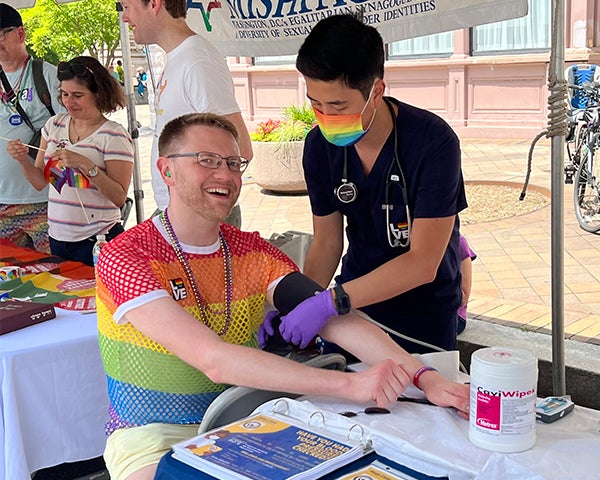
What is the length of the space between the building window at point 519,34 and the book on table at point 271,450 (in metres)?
9.99

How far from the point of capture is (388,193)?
214cm

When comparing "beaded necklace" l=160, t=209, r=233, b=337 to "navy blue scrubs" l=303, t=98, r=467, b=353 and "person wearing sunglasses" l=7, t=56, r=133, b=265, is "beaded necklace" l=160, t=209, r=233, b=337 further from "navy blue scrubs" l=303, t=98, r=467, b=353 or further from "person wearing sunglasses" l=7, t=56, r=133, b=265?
"person wearing sunglasses" l=7, t=56, r=133, b=265

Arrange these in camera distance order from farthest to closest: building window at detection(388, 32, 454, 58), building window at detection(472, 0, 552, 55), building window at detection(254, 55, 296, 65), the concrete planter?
1. building window at detection(254, 55, 296, 65)
2. building window at detection(388, 32, 454, 58)
3. building window at detection(472, 0, 552, 55)
4. the concrete planter

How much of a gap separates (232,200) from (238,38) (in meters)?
2.35

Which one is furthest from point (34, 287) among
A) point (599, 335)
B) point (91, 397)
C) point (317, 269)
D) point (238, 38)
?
point (599, 335)

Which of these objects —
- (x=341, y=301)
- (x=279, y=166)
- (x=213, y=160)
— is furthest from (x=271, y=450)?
(x=279, y=166)

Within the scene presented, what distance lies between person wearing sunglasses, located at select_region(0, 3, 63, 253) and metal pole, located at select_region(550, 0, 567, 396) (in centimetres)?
262

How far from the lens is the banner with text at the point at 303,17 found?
2.89 meters

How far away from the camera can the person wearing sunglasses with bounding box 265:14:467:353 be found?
1.95 meters

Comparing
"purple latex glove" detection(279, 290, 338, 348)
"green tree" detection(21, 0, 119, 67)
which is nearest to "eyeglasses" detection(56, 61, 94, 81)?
"purple latex glove" detection(279, 290, 338, 348)

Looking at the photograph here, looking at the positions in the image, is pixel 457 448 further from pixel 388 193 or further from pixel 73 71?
pixel 73 71

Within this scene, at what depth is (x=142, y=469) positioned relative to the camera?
5.45ft

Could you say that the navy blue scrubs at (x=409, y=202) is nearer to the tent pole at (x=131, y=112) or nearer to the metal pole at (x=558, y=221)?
the metal pole at (x=558, y=221)

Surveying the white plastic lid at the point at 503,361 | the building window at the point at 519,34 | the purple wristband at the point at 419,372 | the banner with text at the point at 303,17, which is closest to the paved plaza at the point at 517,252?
the banner with text at the point at 303,17
